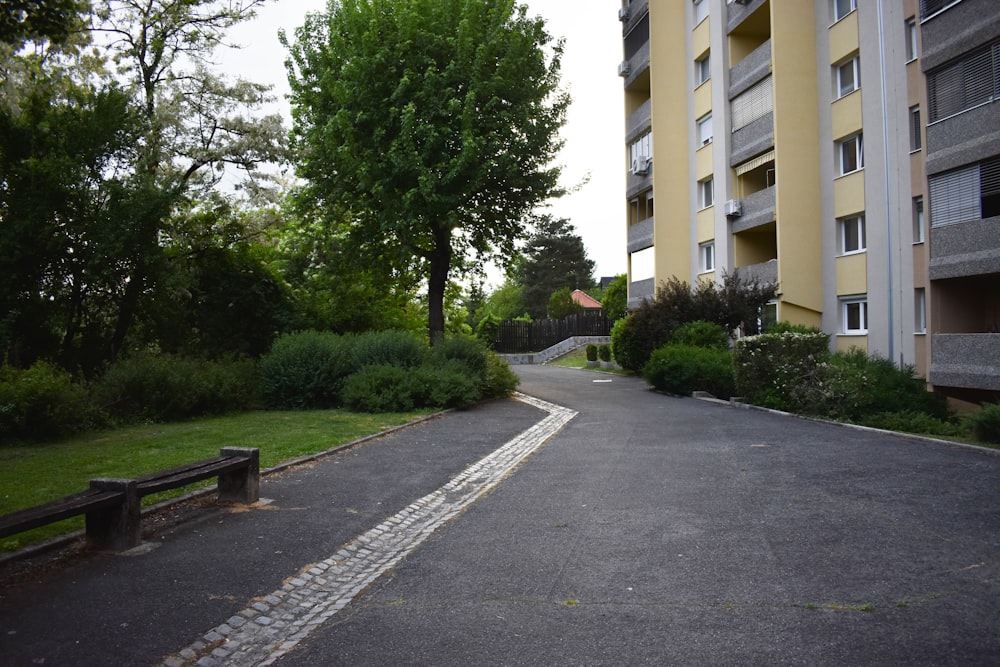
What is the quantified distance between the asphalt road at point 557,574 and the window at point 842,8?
60.4ft

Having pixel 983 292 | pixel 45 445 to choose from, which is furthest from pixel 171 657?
pixel 983 292

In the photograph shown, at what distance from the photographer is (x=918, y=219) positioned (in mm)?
20375

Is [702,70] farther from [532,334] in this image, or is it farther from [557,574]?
[557,574]

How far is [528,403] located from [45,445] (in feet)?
33.7

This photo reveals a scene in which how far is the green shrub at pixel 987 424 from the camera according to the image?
39.8ft

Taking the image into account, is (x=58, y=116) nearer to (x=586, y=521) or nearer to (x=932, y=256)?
(x=586, y=521)

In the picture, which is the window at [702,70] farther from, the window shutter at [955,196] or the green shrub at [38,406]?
the green shrub at [38,406]

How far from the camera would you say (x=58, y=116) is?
51.7 feet

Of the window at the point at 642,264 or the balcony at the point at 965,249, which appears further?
the window at the point at 642,264

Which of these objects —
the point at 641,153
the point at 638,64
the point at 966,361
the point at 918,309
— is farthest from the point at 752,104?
the point at 966,361

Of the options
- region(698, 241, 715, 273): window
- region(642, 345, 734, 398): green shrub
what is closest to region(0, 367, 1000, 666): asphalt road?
region(642, 345, 734, 398): green shrub

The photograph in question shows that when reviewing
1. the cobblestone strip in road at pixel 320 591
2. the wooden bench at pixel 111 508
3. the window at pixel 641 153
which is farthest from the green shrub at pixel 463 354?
the window at pixel 641 153

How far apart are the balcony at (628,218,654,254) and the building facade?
13 cm

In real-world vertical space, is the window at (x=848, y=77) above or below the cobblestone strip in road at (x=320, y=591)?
above
